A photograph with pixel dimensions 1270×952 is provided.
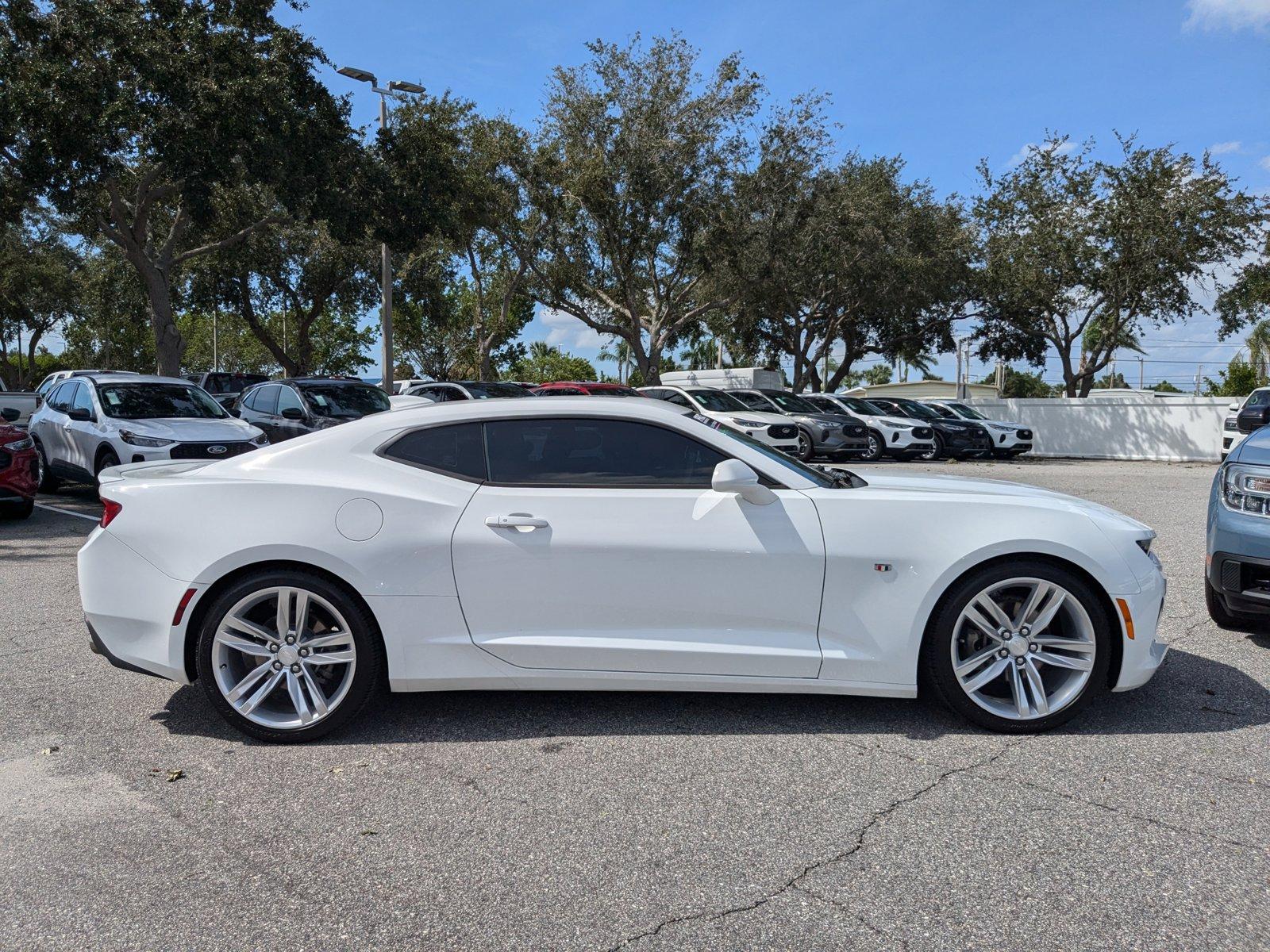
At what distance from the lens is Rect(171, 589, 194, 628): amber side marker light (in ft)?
13.5

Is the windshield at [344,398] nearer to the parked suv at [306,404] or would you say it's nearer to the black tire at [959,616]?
the parked suv at [306,404]

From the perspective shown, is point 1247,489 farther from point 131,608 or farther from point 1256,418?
point 131,608

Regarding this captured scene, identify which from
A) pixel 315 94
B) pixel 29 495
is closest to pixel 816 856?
pixel 29 495

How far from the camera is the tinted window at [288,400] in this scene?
48.8 feet

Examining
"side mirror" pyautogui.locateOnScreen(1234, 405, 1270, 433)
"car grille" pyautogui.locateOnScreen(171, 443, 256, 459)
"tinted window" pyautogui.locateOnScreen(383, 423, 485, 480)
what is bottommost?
"car grille" pyautogui.locateOnScreen(171, 443, 256, 459)

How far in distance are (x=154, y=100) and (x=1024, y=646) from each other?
16201 millimetres

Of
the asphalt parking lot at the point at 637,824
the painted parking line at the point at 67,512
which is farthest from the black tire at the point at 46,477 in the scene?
the asphalt parking lot at the point at 637,824

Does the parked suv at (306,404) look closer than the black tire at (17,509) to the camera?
No

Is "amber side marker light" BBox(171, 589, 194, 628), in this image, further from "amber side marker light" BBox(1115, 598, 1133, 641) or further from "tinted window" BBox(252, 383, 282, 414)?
"tinted window" BBox(252, 383, 282, 414)

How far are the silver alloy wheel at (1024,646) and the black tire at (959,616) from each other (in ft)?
0.06

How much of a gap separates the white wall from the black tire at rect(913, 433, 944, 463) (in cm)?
692

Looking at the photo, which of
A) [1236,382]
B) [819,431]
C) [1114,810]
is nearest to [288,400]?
[819,431]

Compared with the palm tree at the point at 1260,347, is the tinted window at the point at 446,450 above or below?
below

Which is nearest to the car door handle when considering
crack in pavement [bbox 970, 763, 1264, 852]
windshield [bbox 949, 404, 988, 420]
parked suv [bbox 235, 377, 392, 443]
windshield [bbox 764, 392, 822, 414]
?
crack in pavement [bbox 970, 763, 1264, 852]
